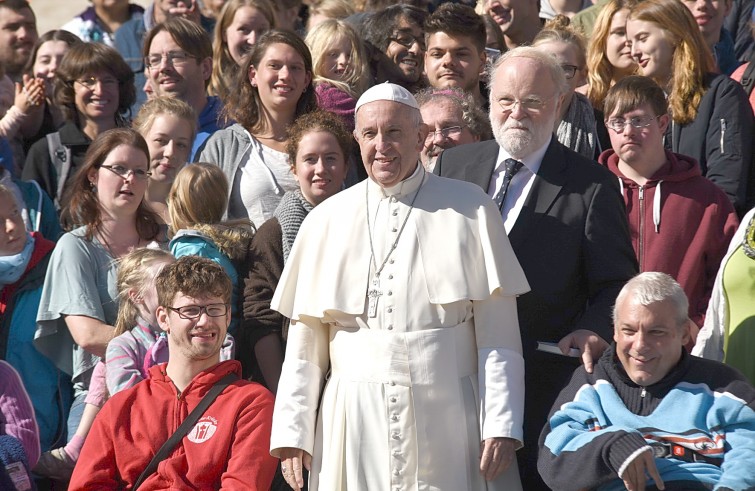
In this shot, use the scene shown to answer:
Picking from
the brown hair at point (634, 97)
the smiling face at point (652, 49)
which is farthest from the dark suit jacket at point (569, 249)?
the smiling face at point (652, 49)

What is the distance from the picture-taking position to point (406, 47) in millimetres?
8328

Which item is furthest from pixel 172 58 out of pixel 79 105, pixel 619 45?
pixel 619 45

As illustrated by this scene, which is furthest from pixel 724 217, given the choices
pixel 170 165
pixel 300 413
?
pixel 170 165

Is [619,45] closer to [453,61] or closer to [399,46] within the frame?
[453,61]

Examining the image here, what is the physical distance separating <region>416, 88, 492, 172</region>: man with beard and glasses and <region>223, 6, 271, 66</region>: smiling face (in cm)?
207

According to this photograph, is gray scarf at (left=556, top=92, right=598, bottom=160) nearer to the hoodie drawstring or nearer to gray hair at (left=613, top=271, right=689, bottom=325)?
the hoodie drawstring

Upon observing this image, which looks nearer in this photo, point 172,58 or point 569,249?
point 569,249

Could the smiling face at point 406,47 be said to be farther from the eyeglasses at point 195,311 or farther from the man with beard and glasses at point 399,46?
the eyeglasses at point 195,311

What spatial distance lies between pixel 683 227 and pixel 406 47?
8.65ft

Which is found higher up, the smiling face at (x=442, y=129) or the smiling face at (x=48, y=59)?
the smiling face at (x=48, y=59)

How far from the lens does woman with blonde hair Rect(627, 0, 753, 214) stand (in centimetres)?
717

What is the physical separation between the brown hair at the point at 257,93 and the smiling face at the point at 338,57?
525 millimetres

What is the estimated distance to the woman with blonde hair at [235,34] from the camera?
8.74 metres

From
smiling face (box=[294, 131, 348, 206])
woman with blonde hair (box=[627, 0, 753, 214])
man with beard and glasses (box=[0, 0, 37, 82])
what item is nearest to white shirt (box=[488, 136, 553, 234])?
smiling face (box=[294, 131, 348, 206])
